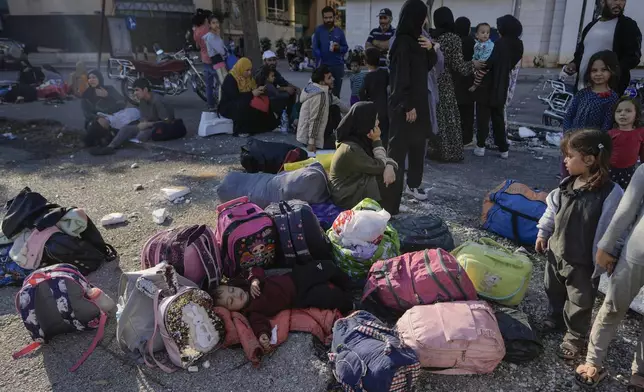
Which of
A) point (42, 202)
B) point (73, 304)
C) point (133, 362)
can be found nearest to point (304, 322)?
point (133, 362)

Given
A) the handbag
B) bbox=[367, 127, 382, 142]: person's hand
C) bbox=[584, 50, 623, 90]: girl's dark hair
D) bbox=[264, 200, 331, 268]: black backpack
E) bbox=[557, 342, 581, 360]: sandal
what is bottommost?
bbox=[557, 342, 581, 360]: sandal

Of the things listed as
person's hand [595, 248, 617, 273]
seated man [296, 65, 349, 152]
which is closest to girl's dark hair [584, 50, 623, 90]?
person's hand [595, 248, 617, 273]

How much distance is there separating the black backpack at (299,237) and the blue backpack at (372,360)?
34.7 inches

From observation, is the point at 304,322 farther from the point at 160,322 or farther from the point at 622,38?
the point at 622,38

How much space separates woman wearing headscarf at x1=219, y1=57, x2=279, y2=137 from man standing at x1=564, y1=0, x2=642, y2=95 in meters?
4.63

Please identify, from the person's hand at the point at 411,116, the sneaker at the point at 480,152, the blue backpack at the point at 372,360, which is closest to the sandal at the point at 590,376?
the blue backpack at the point at 372,360

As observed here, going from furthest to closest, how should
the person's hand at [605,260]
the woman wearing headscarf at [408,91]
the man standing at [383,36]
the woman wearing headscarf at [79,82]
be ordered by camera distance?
the woman wearing headscarf at [79,82]
the man standing at [383,36]
the woman wearing headscarf at [408,91]
the person's hand at [605,260]

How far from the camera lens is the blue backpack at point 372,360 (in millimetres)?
2033

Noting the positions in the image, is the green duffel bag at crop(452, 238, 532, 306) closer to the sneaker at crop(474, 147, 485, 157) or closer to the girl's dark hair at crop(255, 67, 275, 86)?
the sneaker at crop(474, 147, 485, 157)

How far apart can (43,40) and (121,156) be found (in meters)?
19.5

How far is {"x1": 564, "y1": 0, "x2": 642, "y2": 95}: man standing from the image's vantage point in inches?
166

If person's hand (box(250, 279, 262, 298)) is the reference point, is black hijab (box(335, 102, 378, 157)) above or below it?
above

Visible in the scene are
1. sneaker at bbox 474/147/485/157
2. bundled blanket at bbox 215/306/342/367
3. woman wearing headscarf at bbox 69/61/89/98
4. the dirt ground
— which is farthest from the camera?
woman wearing headscarf at bbox 69/61/89/98

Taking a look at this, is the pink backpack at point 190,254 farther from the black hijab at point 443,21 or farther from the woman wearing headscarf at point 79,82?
the woman wearing headscarf at point 79,82
